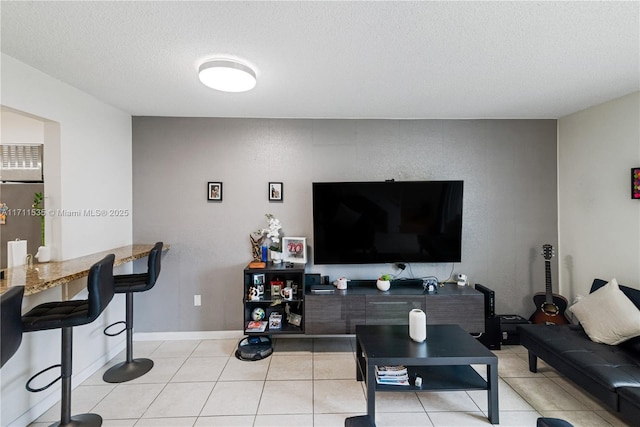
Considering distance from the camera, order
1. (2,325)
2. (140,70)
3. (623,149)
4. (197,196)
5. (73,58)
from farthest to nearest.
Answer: (197,196) < (623,149) < (140,70) < (73,58) < (2,325)

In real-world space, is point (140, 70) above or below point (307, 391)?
above

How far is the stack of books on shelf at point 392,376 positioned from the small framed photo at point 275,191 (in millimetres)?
1947

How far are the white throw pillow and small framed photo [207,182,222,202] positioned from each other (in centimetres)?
356

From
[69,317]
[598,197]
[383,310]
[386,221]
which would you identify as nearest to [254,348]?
[383,310]

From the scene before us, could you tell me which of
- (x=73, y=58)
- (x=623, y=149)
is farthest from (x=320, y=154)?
(x=623, y=149)

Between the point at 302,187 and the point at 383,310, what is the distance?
156 centimetres

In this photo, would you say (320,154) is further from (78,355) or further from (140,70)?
(78,355)

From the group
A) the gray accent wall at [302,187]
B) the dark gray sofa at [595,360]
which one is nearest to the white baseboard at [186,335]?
the gray accent wall at [302,187]

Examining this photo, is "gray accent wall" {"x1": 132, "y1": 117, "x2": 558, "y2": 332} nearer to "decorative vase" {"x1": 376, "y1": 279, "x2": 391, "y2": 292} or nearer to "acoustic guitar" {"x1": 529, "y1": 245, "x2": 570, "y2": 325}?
"acoustic guitar" {"x1": 529, "y1": 245, "x2": 570, "y2": 325}

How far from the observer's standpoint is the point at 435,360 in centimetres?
183

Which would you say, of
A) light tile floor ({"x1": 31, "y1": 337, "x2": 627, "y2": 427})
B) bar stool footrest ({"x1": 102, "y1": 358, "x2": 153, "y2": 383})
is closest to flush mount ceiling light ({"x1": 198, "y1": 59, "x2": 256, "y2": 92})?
light tile floor ({"x1": 31, "y1": 337, "x2": 627, "y2": 427})

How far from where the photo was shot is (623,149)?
8.37 ft

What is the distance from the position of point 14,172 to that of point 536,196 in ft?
17.8

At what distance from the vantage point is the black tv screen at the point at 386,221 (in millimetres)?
2916
